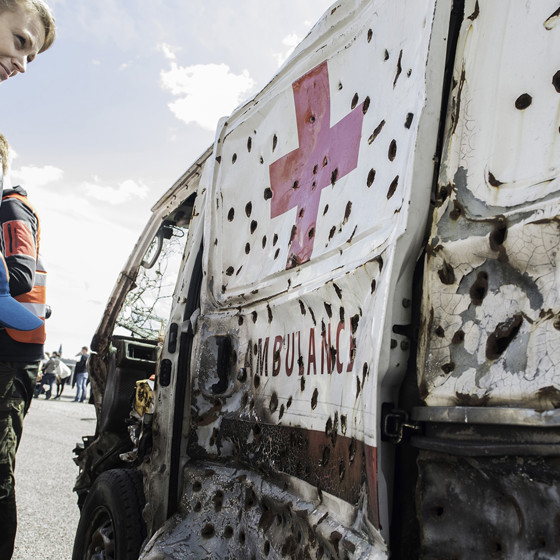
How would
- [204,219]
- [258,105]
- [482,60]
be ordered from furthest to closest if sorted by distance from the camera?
[204,219], [258,105], [482,60]

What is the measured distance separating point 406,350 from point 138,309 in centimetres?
275

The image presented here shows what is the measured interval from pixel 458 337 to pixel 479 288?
0.12 metres

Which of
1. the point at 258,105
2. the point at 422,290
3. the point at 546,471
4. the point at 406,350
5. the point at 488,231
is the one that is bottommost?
the point at 546,471

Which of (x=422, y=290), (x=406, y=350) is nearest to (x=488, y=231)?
(x=422, y=290)

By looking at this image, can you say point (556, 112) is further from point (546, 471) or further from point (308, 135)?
point (308, 135)

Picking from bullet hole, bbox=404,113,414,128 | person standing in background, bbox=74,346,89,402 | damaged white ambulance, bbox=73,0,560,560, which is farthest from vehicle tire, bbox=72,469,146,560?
person standing in background, bbox=74,346,89,402

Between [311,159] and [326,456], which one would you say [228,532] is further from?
[311,159]

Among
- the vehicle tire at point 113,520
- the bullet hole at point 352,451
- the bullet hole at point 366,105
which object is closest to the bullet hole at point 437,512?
the bullet hole at point 352,451

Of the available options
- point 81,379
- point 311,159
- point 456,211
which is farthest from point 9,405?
point 81,379

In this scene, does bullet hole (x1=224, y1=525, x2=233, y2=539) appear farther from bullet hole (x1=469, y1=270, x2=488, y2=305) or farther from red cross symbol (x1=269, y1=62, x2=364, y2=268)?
bullet hole (x1=469, y1=270, x2=488, y2=305)

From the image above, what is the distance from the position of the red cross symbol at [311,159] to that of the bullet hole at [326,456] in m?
0.58

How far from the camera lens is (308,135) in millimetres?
2027

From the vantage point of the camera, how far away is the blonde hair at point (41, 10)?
195cm

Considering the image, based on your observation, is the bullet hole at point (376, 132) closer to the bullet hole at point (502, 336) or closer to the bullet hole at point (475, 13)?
the bullet hole at point (475, 13)
